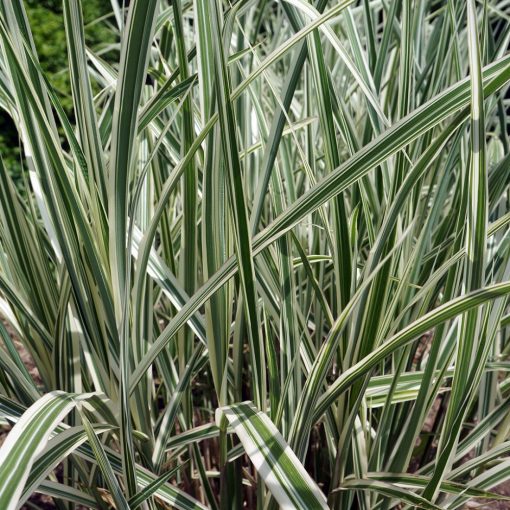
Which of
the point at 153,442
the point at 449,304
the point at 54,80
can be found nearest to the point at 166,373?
the point at 153,442

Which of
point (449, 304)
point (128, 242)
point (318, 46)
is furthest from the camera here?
point (318, 46)

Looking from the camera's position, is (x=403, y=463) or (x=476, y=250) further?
(x=403, y=463)

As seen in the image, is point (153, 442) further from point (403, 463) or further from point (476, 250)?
point (476, 250)

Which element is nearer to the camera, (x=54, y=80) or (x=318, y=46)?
(x=318, y=46)

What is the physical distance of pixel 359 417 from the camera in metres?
0.78

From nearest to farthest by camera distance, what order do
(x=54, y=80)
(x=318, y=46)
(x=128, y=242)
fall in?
(x=128, y=242) < (x=318, y=46) < (x=54, y=80)

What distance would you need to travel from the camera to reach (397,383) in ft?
2.36

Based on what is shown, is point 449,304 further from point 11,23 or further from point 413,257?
point 11,23

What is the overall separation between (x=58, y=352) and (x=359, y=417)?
1.21ft

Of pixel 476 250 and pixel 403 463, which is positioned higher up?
pixel 476 250

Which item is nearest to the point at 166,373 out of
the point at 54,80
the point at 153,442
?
the point at 153,442

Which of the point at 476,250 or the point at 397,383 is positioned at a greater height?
the point at 476,250

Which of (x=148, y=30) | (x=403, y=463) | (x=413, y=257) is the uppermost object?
(x=148, y=30)

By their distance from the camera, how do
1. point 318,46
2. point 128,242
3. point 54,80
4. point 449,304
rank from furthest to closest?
point 54,80, point 318,46, point 128,242, point 449,304
